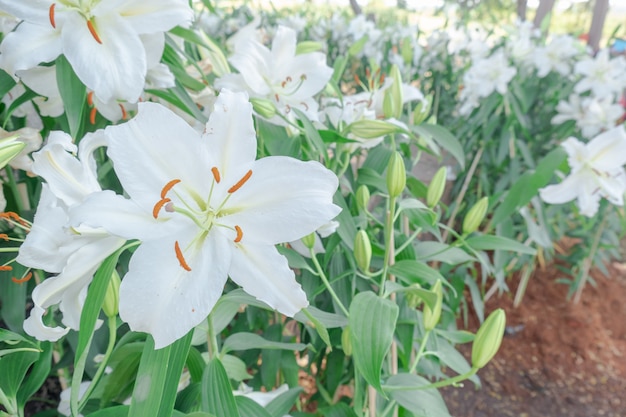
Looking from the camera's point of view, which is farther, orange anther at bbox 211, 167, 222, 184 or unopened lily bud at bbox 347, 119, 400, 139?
unopened lily bud at bbox 347, 119, 400, 139

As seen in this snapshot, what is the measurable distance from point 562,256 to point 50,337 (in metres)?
1.96

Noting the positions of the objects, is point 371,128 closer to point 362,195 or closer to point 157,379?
point 362,195

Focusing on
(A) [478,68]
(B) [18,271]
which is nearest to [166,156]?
(B) [18,271]

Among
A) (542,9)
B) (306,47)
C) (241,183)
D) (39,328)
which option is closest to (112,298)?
(39,328)

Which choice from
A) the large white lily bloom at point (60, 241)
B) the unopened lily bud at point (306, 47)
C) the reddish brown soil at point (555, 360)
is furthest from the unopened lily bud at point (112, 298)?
the reddish brown soil at point (555, 360)

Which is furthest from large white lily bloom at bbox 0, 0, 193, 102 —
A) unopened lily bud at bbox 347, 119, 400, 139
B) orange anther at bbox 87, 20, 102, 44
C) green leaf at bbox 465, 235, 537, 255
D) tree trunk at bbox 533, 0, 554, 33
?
tree trunk at bbox 533, 0, 554, 33

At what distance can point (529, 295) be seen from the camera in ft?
6.81

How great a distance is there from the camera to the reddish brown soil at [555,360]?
5.39ft

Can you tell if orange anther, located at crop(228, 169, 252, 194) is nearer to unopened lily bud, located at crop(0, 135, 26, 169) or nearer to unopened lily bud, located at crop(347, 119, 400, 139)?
unopened lily bud, located at crop(0, 135, 26, 169)

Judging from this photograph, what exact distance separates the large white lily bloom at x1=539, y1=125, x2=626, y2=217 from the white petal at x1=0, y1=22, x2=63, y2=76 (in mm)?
824

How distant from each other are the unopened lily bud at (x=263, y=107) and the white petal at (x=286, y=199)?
18cm

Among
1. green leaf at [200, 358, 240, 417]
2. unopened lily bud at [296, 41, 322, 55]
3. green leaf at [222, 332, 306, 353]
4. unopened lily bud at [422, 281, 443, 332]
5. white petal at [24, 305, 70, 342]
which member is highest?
unopened lily bud at [296, 41, 322, 55]

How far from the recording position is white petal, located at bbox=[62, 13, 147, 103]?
415mm

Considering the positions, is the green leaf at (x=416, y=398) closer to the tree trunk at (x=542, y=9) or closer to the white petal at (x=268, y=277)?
the white petal at (x=268, y=277)
